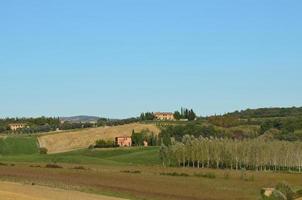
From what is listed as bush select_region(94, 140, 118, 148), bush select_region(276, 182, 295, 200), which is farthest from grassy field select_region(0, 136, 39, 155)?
bush select_region(276, 182, 295, 200)

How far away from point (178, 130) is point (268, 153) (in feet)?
219

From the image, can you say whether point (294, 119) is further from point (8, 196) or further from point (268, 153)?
point (8, 196)

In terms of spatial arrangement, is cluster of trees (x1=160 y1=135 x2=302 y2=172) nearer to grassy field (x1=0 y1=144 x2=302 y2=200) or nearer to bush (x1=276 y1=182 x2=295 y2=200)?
grassy field (x1=0 y1=144 x2=302 y2=200)

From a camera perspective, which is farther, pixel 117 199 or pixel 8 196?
pixel 117 199

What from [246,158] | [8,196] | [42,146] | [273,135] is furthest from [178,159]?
[8,196]

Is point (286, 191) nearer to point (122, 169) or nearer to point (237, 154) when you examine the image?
point (122, 169)

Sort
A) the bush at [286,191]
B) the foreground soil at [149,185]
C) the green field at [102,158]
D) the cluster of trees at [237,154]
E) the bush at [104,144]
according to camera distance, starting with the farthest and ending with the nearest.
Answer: the bush at [104,144], the cluster of trees at [237,154], the green field at [102,158], the foreground soil at [149,185], the bush at [286,191]

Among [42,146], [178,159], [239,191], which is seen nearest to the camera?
[239,191]

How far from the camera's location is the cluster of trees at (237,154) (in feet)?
441

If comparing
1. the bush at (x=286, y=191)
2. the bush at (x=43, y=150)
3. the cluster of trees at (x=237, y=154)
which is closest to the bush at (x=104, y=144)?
the bush at (x=43, y=150)

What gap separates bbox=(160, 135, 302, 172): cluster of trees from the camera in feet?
441

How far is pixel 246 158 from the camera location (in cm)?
13512

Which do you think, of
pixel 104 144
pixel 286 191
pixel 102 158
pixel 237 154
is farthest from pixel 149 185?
pixel 104 144

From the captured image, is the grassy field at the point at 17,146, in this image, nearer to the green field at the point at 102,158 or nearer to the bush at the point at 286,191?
the green field at the point at 102,158
